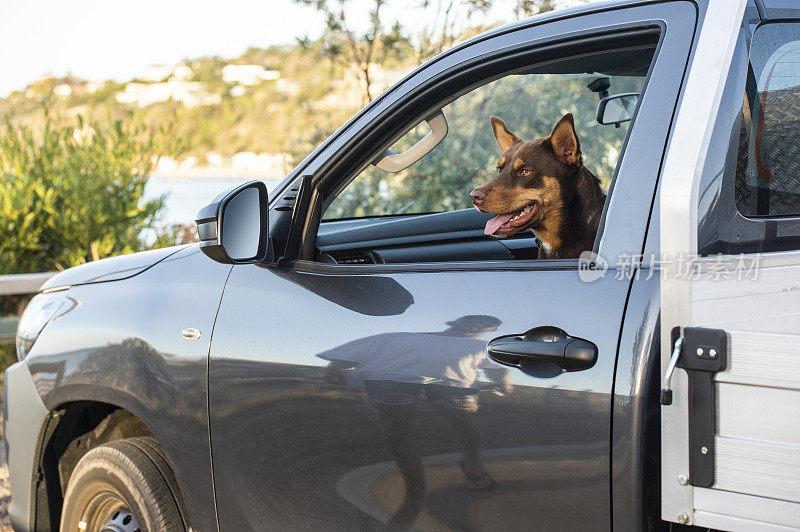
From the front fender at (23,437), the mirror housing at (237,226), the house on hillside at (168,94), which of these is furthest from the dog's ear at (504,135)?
the house on hillside at (168,94)

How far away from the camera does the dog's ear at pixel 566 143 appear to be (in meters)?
2.38

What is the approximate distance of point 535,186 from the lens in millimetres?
2510

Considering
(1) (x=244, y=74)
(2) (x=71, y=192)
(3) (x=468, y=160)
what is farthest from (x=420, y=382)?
(1) (x=244, y=74)

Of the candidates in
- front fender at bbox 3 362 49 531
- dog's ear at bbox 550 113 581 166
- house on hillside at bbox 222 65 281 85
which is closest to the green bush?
front fender at bbox 3 362 49 531

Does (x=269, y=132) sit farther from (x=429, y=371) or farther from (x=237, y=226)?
(x=429, y=371)

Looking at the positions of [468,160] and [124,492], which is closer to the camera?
[124,492]

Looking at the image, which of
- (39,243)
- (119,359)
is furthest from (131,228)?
(119,359)

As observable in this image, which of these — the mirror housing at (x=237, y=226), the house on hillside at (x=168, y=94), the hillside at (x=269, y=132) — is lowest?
the mirror housing at (x=237, y=226)

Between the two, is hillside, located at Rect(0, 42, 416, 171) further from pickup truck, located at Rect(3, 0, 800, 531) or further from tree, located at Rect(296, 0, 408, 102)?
pickup truck, located at Rect(3, 0, 800, 531)

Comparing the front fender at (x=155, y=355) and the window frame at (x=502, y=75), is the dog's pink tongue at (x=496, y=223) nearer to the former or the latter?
the window frame at (x=502, y=75)

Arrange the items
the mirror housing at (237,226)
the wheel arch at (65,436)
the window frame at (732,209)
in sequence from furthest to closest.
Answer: the wheel arch at (65,436) → the mirror housing at (237,226) → the window frame at (732,209)

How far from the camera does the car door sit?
60.8 inches

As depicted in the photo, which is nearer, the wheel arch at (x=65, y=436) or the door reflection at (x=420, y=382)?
the door reflection at (x=420, y=382)

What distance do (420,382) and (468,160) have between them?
5.01m
